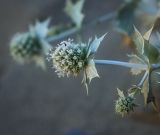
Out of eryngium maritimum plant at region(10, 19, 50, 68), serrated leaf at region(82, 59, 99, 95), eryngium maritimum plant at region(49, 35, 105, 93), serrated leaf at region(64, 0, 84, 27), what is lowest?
serrated leaf at region(82, 59, 99, 95)

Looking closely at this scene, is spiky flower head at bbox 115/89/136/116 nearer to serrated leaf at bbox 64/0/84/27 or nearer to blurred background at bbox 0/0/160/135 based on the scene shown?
serrated leaf at bbox 64/0/84/27

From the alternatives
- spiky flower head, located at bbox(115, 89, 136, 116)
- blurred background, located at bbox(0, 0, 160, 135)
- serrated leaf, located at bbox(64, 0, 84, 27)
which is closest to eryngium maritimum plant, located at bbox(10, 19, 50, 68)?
serrated leaf, located at bbox(64, 0, 84, 27)

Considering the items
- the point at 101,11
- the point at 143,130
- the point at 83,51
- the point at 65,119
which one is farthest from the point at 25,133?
the point at 83,51

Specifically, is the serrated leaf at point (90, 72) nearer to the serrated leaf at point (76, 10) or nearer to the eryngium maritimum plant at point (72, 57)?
the eryngium maritimum plant at point (72, 57)

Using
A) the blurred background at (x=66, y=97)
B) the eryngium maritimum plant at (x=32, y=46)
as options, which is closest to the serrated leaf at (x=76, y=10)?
the eryngium maritimum plant at (x=32, y=46)

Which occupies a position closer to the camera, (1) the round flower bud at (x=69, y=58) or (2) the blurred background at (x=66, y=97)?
(1) the round flower bud at (x=69, y=58)

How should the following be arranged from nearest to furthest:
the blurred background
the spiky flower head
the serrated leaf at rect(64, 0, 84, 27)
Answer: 1. the spiky flower head
2. the serrated leaf at rect(64, 0, 84, 27)
3. the blurred background

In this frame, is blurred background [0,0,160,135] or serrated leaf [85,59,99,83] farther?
blurred background [0,0,160,135]
